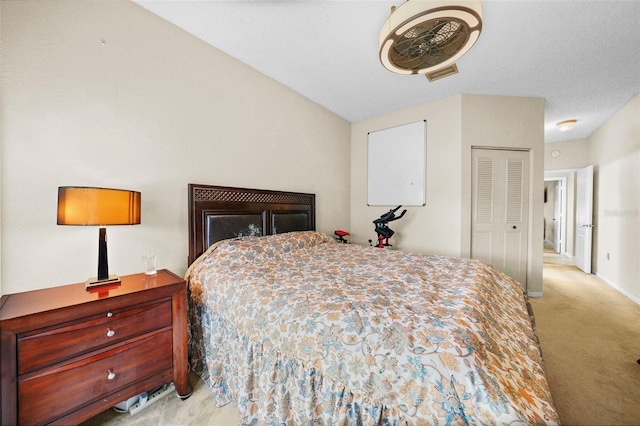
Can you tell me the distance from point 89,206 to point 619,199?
6010 mm

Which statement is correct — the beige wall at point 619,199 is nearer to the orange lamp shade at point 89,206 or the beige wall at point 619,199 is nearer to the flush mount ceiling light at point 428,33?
the flush mount ceiling light at point 428,33

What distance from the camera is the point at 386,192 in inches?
144

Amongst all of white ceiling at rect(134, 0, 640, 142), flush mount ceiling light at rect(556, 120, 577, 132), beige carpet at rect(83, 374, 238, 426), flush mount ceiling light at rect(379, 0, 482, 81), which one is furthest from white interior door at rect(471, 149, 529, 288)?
beige carpet at rect(83, 374, 238, 426)

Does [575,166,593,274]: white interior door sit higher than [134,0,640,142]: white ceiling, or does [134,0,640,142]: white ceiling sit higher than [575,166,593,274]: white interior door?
[134,0,640,142]: white ceiling

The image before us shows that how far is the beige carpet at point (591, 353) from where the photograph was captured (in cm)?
144

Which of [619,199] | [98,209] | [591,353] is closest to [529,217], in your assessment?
[619,199]

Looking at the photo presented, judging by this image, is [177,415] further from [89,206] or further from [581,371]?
[581,371]

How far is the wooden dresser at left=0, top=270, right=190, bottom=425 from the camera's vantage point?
0.96 metres

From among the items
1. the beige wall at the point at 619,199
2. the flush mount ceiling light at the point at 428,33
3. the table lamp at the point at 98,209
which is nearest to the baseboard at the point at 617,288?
the beige wall at the point at 619,199

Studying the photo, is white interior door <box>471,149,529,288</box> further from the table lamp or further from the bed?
the table lamp

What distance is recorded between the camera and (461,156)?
305cm

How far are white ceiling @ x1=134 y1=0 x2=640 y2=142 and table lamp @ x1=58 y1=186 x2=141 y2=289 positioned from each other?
1.53m

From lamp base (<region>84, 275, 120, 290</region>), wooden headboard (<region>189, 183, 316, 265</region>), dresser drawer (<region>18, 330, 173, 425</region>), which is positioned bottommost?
dresser drawer (<region>18, 330, 173, 425</region>)

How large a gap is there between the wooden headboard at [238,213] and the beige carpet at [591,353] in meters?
2.55
